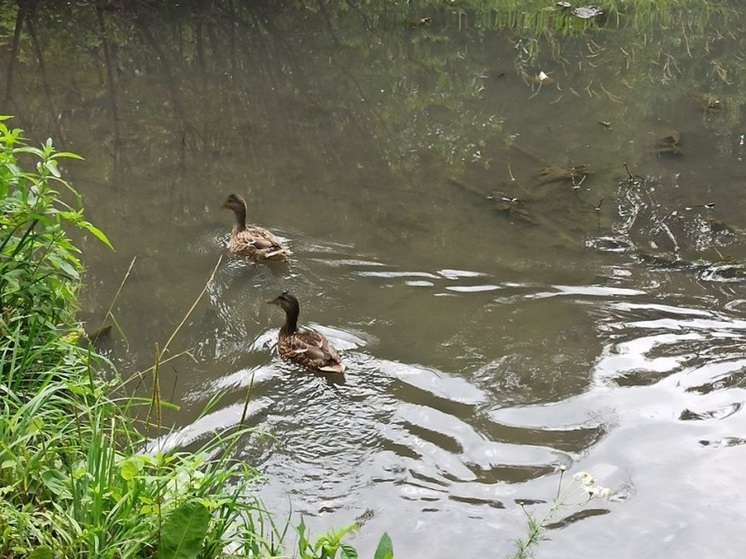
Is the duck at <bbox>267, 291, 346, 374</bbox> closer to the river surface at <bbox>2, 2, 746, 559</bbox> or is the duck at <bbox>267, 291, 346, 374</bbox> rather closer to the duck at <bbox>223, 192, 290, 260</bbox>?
the river surface at <bbox>2, 2, 746, 559</bbox>

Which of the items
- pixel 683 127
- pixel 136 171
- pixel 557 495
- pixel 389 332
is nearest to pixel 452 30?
pixel 683 127

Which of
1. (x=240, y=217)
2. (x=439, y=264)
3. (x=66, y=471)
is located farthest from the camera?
(x=240, y=217)

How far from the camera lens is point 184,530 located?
3262 millimetres

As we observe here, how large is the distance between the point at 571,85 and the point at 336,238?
6055 millimetres

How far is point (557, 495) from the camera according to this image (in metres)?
5.05

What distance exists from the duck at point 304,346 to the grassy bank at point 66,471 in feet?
5.81

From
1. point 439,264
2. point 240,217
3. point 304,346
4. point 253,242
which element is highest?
point 240,217

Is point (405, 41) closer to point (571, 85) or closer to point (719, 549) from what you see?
point (571, 85)

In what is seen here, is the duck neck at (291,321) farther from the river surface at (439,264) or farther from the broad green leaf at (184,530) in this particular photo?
the broad green leaf at (184,530)

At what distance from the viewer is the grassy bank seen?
331cm

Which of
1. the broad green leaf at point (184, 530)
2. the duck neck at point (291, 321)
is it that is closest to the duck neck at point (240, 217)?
the duck neck at point (291, 321)

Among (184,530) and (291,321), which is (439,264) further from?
(184,530)

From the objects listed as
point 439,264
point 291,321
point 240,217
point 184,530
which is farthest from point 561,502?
point 240,217

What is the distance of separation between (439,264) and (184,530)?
4988mm
